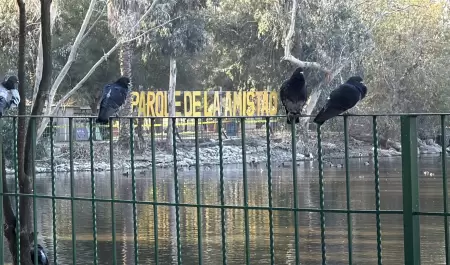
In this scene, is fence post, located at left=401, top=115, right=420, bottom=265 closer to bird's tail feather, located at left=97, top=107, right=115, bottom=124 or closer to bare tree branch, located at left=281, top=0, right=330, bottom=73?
bird's tail feather, located at left=97, top=107, right=115, bottom=124

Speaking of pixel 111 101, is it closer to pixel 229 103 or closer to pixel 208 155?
pixel 208 155

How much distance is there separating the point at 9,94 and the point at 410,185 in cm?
528

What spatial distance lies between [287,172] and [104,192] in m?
10.4

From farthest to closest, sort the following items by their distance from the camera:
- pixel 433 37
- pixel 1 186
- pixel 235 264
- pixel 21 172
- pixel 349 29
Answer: pixel 433 37, pixel 349 29, pixel 235 264, pixel 21 172, pixel 1 186

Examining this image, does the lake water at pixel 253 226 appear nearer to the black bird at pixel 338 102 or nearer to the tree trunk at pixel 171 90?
the black bird at pixel 338 102

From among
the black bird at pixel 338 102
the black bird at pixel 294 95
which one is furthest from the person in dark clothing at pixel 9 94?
the black bird at pixel 338 102

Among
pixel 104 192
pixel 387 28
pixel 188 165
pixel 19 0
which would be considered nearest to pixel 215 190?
pixel 104 192

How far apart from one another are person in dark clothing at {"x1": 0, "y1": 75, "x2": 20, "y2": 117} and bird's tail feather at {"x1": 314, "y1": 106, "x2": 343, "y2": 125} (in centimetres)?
372

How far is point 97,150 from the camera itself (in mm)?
38156

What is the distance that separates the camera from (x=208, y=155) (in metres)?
42.7

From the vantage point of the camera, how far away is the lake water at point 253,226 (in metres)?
15.1

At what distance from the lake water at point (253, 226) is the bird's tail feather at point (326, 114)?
8154mm

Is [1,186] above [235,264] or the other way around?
above

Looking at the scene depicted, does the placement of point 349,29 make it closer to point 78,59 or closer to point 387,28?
point 387,28
